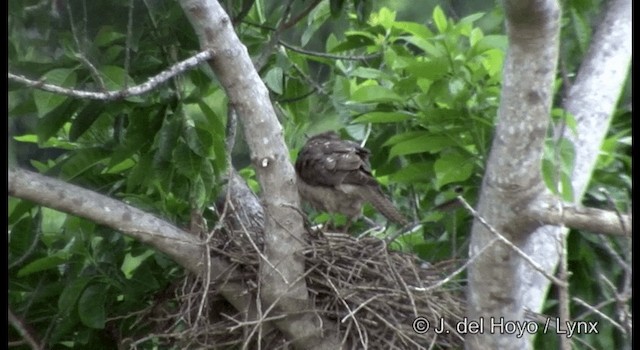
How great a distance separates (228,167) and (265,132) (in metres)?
0.41

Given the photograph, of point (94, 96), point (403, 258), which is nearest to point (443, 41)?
point (403, 258)

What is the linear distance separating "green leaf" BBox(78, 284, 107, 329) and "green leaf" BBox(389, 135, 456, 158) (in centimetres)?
113

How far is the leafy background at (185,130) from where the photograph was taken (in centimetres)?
329

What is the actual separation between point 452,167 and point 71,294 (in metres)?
1.35

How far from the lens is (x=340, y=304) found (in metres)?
3.71

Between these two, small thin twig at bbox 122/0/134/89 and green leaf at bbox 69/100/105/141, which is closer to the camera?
small thin twig at bbox 122/0/134/89

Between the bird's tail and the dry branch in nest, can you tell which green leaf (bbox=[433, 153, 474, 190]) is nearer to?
the dry branch in nest

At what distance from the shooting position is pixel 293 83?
4586mm

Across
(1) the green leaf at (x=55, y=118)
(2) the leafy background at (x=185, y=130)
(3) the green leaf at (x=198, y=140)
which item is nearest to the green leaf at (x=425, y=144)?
(2) the leafy background at (x=185, y=130)

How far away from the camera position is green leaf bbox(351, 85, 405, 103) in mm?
3971

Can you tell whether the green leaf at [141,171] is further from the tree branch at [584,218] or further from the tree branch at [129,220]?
the tree branch at [584,218]

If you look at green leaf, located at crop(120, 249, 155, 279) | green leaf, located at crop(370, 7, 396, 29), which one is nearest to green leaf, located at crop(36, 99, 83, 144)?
green leaf, located at crop(120, 249, 155, 279)

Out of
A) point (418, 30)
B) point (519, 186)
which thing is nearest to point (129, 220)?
point (519, 186)

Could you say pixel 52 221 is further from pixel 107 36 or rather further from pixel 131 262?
pixel 107 36
